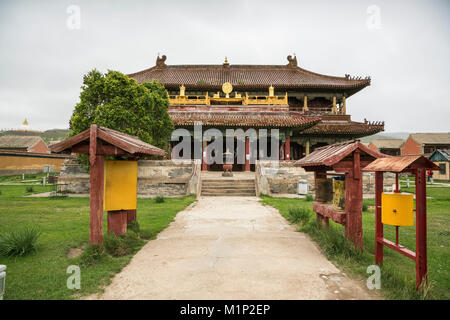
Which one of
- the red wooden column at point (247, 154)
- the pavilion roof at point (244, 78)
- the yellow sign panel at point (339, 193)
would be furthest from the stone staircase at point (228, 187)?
the pavilion roof at point (244, 78)

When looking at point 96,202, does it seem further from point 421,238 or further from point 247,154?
point 247,154

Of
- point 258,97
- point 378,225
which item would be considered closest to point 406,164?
point 378,225

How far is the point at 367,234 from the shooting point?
633 centimetres

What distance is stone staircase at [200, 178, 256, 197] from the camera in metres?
14.3

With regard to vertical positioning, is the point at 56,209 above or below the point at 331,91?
below

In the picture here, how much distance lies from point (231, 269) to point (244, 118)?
16.8m

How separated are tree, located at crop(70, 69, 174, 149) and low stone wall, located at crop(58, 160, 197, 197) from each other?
8.03 ft

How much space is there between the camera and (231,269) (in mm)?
4047

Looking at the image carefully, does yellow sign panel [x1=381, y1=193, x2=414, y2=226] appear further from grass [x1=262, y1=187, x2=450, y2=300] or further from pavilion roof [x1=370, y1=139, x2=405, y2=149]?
pavilion roof [x1=370, y1=139, x2=405, y2=149]

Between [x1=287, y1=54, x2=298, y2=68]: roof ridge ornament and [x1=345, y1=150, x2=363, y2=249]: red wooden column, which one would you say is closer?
[x1=345, y1=150, x2=363, y2=249]: red wooden column

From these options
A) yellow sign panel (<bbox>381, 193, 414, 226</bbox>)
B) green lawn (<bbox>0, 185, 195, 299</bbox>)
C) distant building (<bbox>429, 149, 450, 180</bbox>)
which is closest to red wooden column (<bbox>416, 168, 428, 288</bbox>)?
yellow sign panel (<bbox>381, 193, 414, 226</bbox>)
